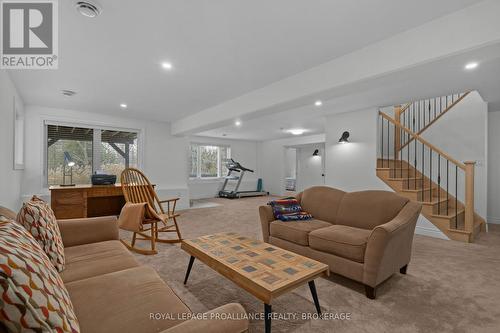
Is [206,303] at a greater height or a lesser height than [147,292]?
lesser

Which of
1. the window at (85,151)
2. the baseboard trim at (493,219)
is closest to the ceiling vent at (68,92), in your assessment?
the window at (85,151)

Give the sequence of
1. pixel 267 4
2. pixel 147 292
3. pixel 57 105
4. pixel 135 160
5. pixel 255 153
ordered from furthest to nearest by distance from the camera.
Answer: pixel 255 153, pixel 135 160, pixel 57 105, pixel 267 4, pixel 147 292

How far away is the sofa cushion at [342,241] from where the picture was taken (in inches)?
81.0

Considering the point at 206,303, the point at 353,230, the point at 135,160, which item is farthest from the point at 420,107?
the point at 135,160

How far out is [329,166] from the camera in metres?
5.06

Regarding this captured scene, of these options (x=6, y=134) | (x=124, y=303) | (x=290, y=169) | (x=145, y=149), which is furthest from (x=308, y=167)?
(x=124, y=303)

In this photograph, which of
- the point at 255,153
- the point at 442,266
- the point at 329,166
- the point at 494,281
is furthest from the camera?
the point at 255,153

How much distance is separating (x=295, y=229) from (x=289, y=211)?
43 centimetres

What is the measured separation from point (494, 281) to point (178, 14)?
3784mm

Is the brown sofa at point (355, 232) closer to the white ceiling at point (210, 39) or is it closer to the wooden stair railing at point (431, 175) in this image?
the white ceiling at point (210, 39)

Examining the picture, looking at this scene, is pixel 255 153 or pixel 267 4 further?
pixel 255 153

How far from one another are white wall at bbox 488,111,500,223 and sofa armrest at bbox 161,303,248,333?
20.1ft

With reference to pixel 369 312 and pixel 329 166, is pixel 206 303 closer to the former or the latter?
pixel 369 312

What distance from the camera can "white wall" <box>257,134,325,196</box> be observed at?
356 inches
